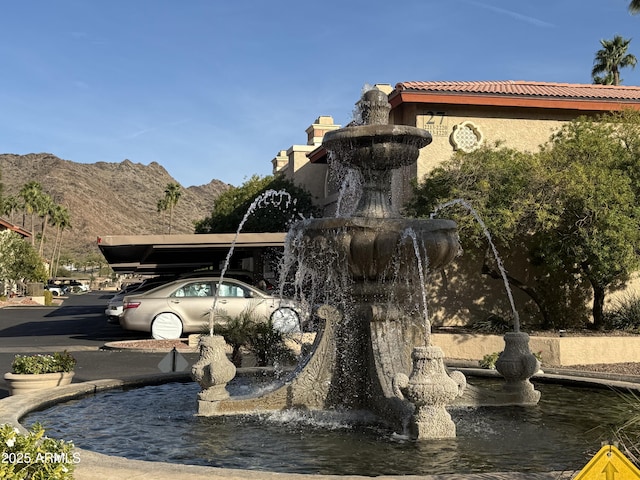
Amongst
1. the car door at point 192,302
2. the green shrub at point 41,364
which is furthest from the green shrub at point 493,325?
the green shrub at point 41,364

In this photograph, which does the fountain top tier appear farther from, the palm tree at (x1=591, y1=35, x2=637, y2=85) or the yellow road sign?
the palm tree at (x1=591, y1=35, x2=637, y2=85)

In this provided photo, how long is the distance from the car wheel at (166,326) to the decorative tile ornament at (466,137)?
10814mm

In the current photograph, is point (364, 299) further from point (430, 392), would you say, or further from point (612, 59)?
point (612, 59)

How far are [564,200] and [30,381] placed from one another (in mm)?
14256

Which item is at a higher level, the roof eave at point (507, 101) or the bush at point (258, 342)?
the roof eave at point (507, 101)

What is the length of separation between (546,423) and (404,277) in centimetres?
236

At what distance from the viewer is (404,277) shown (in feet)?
28.7

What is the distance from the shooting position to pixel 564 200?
1875cm

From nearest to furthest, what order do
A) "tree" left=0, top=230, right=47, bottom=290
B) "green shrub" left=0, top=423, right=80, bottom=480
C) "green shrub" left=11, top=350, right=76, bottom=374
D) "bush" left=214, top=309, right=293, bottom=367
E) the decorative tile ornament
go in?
1. "green shrub" left=0, top=423, right=80, bottom=480
2. "green shrub" left=11, top=350, right=76, bottom=374
3. "bush" left=214, top=309, right=293, bottom=367
4. the decorative tile ornament
5. "tree" left=0, top=230, right=47, bottom=290

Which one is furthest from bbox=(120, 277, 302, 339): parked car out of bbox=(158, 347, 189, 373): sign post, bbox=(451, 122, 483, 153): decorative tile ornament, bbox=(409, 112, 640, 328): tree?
bbox=(451, 122, 483, 153): decorative tile ornament

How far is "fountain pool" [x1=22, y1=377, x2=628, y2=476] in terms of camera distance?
611 centimetres

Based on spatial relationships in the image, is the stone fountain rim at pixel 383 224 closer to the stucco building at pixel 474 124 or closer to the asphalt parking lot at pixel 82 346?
the asphalt parking lot at pixel 82 346

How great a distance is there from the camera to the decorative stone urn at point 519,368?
9094mm

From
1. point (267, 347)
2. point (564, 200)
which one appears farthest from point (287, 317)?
point (564, 200)
